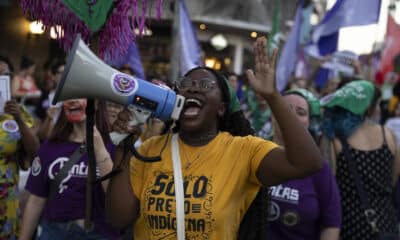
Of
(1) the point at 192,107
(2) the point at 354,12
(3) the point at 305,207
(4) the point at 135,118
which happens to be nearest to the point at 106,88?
(4) the point at 135,118

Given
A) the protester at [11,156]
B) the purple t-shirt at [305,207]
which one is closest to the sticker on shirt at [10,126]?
the protester at [11,156]

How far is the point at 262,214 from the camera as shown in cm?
238

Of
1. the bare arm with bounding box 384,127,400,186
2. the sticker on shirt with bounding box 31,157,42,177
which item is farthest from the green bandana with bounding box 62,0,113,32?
the bare arm with bounding box 384,127,400,186

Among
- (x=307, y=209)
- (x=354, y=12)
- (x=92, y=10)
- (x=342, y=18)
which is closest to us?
(x=92, y=10)

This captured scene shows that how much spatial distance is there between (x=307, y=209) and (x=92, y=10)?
62.8 inches

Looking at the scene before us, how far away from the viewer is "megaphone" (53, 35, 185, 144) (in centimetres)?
197

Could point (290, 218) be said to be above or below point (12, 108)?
below

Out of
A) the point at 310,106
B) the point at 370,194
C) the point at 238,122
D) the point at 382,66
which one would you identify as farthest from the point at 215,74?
the point at 382,66

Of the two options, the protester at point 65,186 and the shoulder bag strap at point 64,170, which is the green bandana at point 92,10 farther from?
the shoulder bag strap at point 64,170

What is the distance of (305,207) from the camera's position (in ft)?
9.80

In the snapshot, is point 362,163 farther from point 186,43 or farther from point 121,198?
point 186,43

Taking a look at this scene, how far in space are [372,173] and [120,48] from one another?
6.59 feet

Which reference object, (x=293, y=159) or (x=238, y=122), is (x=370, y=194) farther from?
(x=293, y=159)

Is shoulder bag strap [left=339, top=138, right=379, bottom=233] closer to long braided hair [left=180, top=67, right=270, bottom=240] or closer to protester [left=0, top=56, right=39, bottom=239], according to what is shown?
long braided hair [left=180, top=67, right=270, bottom=240]
